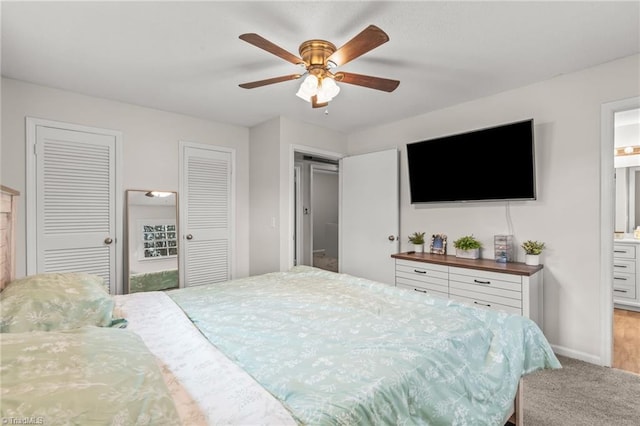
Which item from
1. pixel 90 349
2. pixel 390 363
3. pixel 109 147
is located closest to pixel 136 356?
pixel 90 349

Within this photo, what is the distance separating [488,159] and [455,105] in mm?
776

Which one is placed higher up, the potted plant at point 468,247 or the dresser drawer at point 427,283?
the potted plant at point 468,247

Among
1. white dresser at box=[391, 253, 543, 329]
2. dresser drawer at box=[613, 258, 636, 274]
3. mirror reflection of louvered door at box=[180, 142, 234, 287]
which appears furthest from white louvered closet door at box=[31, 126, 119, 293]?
dresser drawer at box=[613, 258, 636, 274]

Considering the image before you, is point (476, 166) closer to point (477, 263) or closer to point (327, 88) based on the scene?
point (477, 263)

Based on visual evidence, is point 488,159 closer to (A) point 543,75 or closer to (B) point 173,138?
(A) point 543,75

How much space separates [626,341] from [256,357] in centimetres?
372

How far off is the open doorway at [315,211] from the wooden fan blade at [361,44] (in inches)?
114

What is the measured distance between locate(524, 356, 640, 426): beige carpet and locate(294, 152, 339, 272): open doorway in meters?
3.46

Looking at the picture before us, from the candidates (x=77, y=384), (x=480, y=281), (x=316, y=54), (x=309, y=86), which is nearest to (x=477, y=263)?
(x=480, y=281)

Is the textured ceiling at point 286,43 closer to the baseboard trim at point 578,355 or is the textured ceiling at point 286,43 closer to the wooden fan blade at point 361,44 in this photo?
the wooden fan blade at point 361,44

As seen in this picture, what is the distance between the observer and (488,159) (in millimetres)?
2949

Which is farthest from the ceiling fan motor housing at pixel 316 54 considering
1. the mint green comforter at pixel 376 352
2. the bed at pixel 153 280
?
the bed at pixel 153 280

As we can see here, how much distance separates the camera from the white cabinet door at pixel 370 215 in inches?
148

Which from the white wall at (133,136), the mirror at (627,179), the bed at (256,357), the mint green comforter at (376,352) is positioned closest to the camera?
the bed at (256,357)
